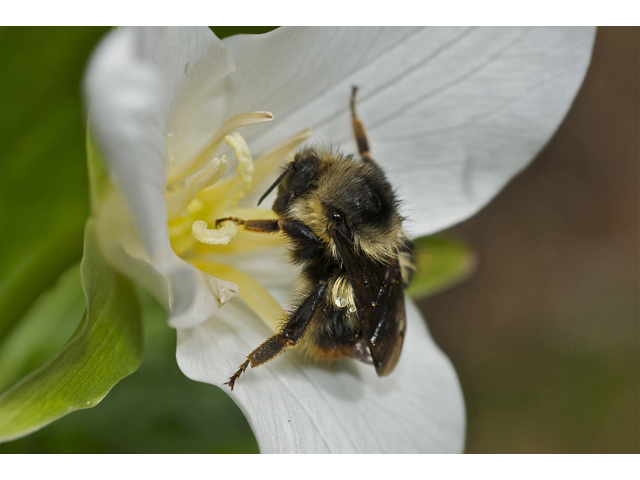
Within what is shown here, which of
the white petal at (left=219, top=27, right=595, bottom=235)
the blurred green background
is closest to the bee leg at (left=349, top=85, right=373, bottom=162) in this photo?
the white petal at (left=219, top=27, right=595, bottom=235)

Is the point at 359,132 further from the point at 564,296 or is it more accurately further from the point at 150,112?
the point at 564,296

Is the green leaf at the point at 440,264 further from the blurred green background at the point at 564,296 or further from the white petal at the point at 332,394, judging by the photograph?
the blurred green background at the point at 564,296

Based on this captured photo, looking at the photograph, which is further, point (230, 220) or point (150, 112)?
point (230, 220)

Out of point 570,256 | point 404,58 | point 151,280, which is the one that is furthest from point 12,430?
point 570,256

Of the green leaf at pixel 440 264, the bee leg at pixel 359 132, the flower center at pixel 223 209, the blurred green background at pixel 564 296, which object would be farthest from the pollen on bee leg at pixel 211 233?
the blurred green background at pixel 564 296

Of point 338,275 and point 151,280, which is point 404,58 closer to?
point 338,275

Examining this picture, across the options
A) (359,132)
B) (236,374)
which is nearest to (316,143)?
(359,132)
